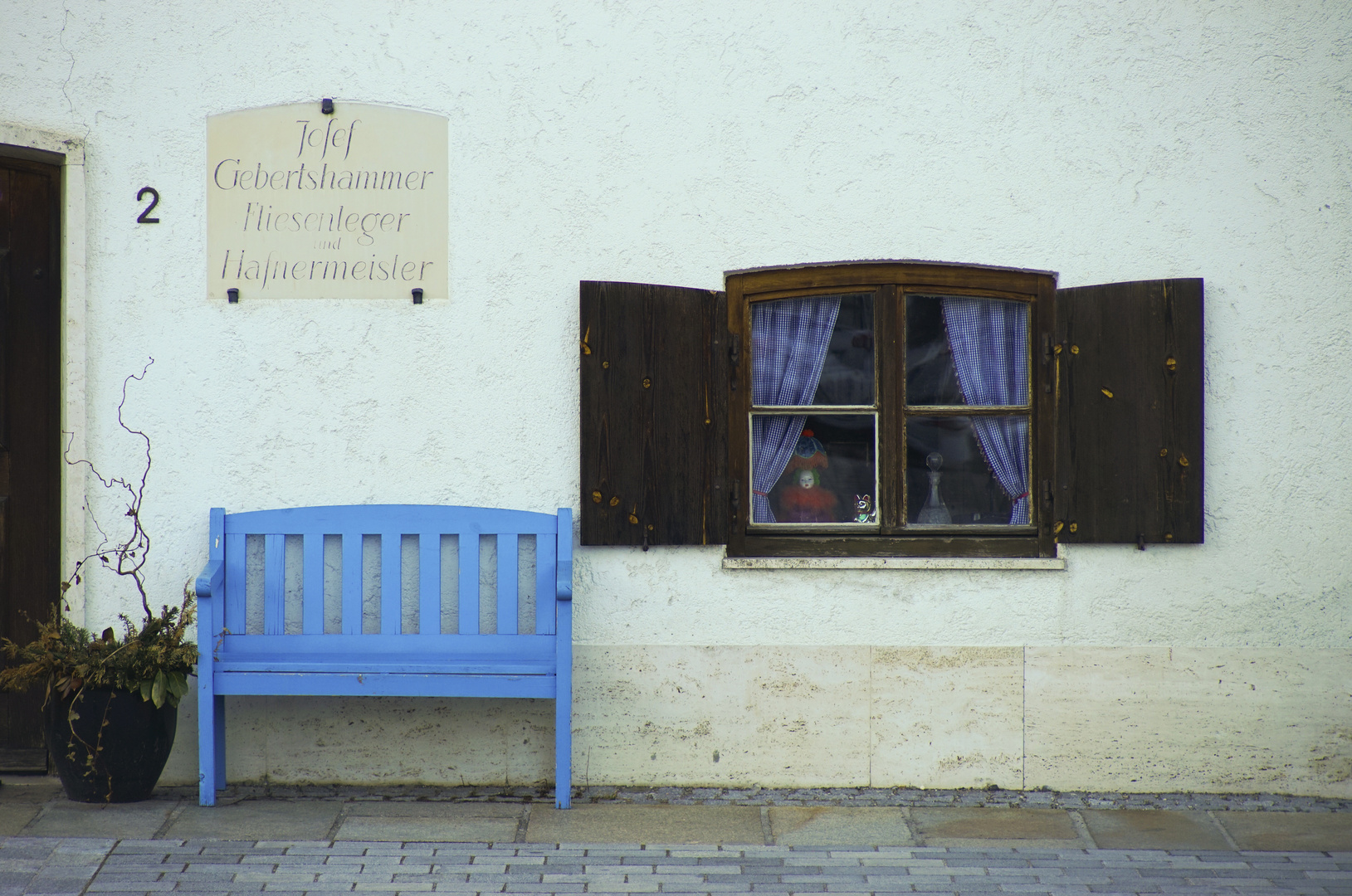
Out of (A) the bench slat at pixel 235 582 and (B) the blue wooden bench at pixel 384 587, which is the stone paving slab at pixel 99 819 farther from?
(A) the bench slat at pixel 235 582

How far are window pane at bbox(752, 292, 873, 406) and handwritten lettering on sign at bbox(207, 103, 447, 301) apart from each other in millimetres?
1343

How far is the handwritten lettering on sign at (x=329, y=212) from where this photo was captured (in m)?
4.65

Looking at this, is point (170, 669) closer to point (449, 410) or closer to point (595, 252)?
point (449, 410)

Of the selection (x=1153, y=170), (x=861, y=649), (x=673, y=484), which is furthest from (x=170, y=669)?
(x=1153, y=170)

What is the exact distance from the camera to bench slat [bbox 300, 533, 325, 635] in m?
4.50

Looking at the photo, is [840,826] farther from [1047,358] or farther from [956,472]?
[1047,358]

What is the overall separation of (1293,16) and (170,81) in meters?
4.53

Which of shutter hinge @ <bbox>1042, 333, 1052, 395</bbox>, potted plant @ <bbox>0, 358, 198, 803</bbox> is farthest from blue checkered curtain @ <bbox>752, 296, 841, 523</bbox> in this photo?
potted plant @ <bbox>0, 358, 198, 803</bbox>

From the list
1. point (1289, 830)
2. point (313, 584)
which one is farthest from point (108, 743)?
point (1289, 830)

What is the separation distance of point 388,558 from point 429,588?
0.66 feet

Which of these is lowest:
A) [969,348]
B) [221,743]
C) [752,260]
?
[221,743]

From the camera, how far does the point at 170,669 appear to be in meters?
4.32

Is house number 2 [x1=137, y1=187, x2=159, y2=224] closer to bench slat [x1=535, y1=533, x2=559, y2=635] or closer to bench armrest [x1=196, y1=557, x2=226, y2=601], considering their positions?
bench armrest [x1=196, y1=557, x2=226, y2=601]

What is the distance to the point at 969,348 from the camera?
188 inches
